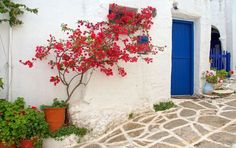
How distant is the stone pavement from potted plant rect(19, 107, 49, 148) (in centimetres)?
93

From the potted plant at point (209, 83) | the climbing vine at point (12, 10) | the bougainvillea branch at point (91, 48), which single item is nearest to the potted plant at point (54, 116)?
the bougainvillea branch at point (91, 48)

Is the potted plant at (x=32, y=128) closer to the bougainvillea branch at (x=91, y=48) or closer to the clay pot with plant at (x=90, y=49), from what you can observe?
the clay pot with plant at (x=90, y=49)

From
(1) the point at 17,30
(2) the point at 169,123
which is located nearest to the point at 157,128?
(2) the point at 169,123

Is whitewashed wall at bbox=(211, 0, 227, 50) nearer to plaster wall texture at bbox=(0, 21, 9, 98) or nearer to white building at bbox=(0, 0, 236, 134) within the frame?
white building at bbox=(0, 0, 236, 134)

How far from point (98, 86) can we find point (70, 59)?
998 mm

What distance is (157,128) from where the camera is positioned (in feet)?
19.6

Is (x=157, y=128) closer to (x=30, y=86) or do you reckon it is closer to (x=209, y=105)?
(x=209, y=105)

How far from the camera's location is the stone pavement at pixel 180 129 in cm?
519

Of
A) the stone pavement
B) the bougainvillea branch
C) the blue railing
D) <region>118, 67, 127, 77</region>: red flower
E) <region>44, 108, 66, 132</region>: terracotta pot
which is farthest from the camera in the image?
the blue railing

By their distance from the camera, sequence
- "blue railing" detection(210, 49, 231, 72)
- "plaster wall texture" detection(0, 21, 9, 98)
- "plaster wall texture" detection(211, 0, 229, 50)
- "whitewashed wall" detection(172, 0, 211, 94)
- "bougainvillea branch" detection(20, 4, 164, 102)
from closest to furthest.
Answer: "bougainvillea branch" detection(20, 4, 164, 102) → "plaster wall texture" detection(0, 21, 9, 98) → "whitewashed wall" detection(172, 0, 211, 94) → "blue railing" detection(210, 49, 231, 72) → "plaster wall texture" detection(211, 0, 229, 50)

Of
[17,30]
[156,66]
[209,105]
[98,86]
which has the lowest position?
[209,105]

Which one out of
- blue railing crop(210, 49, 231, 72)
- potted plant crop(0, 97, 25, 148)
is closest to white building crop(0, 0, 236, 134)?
potted plant crop(0, 97, 25, 148)

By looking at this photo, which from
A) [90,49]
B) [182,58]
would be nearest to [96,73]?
[90,49]

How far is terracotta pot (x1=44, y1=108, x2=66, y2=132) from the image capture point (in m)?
5.49
